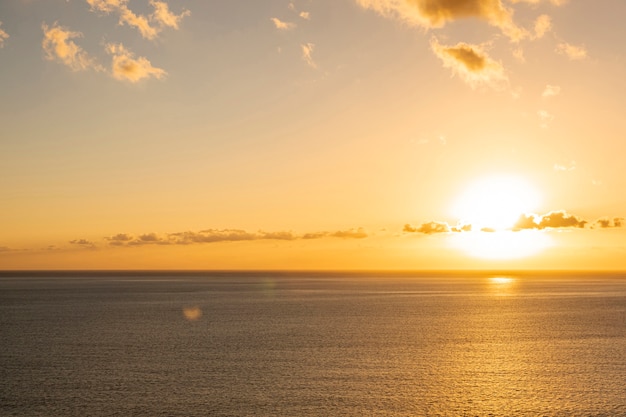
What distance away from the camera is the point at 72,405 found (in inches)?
939

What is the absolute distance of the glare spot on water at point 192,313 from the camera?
58234mm

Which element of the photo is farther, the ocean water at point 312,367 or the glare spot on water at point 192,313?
the glare spot on water at point 192,313

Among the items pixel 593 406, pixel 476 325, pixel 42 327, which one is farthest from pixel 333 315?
pixel 593 406

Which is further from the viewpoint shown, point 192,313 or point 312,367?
point 192,313

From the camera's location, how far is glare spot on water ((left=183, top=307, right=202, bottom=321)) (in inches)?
2293

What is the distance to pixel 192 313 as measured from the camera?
209ft

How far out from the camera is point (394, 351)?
36.6 metres

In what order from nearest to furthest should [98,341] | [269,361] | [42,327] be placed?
[269,361]
[98,341]
[42,327]

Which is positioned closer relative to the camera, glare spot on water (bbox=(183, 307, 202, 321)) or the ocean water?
the ocean water

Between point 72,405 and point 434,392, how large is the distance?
42.2ft

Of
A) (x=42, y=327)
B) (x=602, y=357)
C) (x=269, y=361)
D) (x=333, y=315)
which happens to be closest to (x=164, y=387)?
(x=269, y=361)

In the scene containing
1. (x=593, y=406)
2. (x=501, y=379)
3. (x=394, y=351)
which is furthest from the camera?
(x=394, y=351)

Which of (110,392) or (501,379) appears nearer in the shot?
(110,392)

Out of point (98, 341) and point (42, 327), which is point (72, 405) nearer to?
point (98, 341)
